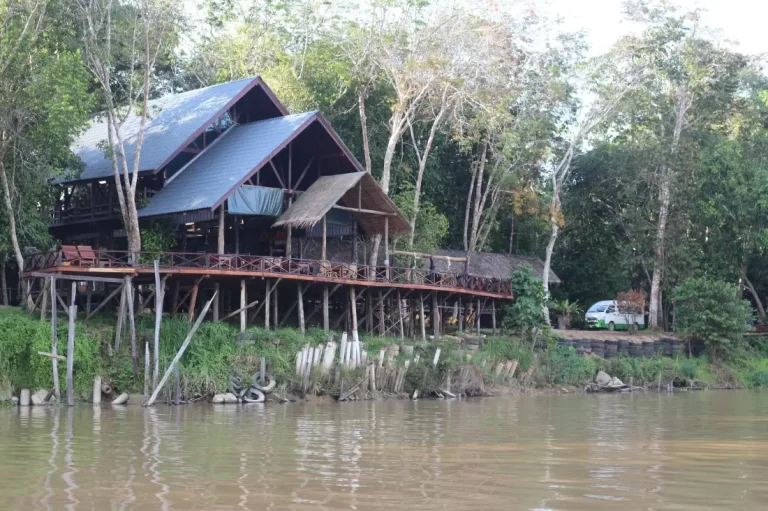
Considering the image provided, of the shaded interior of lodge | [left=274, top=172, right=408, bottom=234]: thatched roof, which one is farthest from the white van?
[left=274, top=172, right=408, bottom=234]: thatched roof

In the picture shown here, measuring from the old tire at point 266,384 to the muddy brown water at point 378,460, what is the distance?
11.6 ft

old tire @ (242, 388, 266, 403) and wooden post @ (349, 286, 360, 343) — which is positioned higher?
wooden post @ (349, 286, 360, 343)

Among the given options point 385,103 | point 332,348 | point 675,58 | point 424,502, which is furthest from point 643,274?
point 424,502

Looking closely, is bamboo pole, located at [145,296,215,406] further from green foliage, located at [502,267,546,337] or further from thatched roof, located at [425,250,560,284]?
thatched roof, located at [425,250,560,284]

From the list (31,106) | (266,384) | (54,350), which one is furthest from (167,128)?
(54,350)

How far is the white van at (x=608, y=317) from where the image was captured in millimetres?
46500

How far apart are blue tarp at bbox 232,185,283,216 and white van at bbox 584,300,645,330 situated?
18513 millimetres

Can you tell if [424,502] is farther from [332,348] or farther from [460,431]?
[332,348]

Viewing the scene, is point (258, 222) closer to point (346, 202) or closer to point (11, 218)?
point (346, 202)

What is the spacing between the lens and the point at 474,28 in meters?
37.9

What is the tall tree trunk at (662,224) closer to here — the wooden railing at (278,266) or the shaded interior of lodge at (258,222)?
the shaded interior of lodge at (258,222)

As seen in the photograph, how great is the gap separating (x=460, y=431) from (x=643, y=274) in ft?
111

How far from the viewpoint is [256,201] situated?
32.8 meters

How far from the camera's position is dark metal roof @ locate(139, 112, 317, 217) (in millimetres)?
31328
